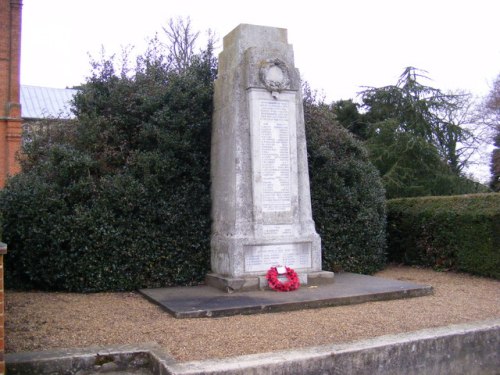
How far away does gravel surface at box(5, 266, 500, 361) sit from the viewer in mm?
5262

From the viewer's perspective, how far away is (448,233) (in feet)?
35.8

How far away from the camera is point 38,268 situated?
27.4ft

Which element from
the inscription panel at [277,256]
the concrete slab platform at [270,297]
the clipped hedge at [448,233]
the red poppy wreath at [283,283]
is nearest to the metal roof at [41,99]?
the clipped hedge at [448,233]

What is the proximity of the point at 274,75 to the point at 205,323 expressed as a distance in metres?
4.62

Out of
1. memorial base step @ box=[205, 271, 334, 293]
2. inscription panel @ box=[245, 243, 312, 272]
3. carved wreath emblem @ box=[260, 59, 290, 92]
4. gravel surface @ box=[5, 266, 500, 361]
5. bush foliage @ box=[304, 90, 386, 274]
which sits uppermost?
carved wreath emblem @ box=[260, 59, 290, 92]

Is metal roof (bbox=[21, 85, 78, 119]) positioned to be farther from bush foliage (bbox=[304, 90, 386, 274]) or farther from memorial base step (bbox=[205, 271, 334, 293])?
memorial base step (bbox=[205, 271, 334, 293])

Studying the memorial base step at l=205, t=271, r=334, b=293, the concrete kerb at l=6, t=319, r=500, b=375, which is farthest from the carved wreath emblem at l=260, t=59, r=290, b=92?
the concrete kerb at l=6, t=319, r=500, b=375

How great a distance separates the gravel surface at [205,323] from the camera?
5.26 meters

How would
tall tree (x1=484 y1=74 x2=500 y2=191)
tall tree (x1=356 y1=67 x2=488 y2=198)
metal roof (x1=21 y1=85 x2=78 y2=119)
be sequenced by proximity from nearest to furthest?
1. tall tree (x1=356 y1=67 x2=488 y2=198)
2. tall tree (x1=484 y1=74 x2=500 y2=191)
3. metal roof (x1=21 y1=85 x2=78 y2=119)

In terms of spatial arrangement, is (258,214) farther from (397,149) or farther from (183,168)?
(397,149)

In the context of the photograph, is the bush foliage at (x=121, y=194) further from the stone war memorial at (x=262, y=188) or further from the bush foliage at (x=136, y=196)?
the stone war memorial at (x=262, y=188)

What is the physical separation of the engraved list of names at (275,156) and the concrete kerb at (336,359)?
3569 millimetres

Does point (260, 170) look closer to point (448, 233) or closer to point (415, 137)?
point (448, 233)

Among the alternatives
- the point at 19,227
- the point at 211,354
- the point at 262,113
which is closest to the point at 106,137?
the point at 19,227
